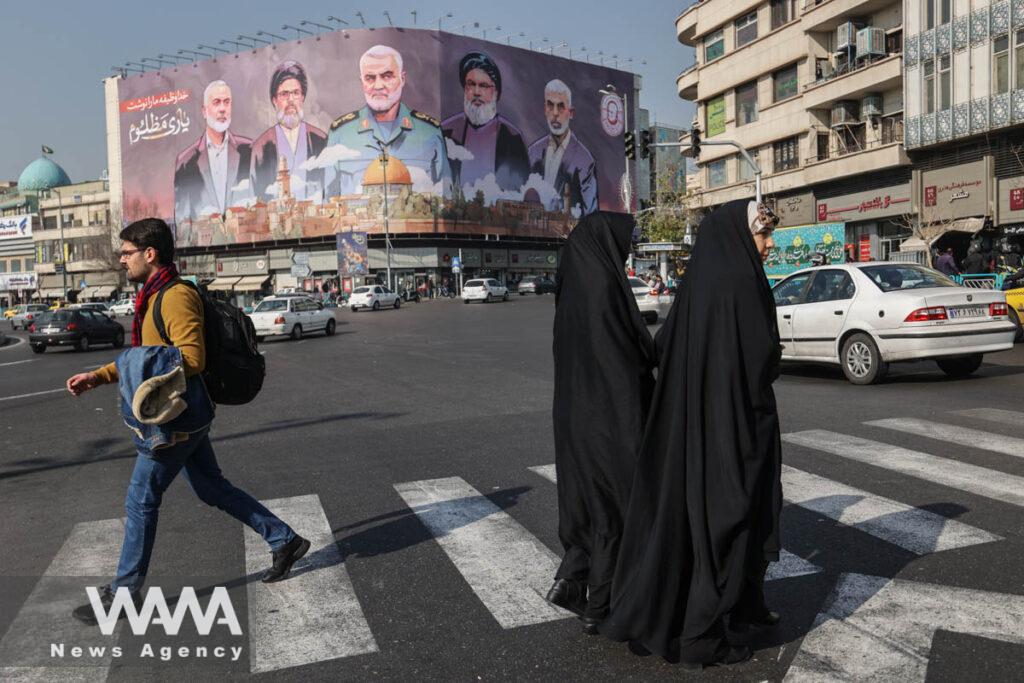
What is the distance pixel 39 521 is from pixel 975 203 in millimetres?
30653

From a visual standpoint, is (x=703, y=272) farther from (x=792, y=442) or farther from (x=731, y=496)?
(x=792, y=442)

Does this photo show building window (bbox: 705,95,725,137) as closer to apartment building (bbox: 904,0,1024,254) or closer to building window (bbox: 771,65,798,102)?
building window (bbox: 771,65,798,102)

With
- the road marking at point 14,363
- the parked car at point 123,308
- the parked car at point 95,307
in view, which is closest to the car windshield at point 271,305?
the parked car at point 95,307

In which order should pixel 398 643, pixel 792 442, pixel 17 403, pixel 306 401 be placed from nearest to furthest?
pixel 398 643, pixel 792 442, pixel 306 401, pixel 17 403

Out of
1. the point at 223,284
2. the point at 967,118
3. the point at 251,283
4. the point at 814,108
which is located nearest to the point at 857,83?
the point at 814,108

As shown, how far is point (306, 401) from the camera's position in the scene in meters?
11.6

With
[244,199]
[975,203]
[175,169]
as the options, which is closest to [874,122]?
[975,203]

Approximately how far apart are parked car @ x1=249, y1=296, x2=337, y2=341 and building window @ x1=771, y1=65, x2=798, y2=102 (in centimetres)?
2408

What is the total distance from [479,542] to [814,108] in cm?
3723

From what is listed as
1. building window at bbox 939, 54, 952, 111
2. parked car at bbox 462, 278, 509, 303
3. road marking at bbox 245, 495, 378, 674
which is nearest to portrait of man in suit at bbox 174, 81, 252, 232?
parked car at bbox 462, 278, 509, 303

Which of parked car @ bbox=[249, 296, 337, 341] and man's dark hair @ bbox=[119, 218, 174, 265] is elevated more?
man's dark hair @ bbox=[119, 218, 174, 265]

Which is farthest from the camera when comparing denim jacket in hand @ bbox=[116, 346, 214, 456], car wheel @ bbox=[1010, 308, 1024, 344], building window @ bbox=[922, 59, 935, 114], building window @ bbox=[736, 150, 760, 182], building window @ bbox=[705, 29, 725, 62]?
building window @ bbox=[705, 29, 725, 62]

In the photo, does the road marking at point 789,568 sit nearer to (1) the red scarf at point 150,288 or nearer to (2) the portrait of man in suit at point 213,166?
(1) the red scarf at point 150,288

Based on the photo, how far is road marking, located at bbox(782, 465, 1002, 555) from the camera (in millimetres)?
4574
